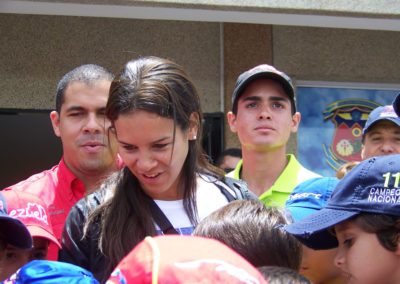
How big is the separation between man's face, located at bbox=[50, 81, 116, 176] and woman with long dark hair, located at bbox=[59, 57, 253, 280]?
584mm

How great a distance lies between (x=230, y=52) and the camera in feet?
18.9

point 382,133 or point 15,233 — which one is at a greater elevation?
point 382,133

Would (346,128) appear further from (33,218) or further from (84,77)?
(33,218)

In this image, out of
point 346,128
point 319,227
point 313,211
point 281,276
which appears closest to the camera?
point 281,276

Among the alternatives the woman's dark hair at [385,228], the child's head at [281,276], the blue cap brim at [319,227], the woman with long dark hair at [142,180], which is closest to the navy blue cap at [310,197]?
the woman with long dark hair at [142,180]

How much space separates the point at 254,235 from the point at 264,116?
1.28 m

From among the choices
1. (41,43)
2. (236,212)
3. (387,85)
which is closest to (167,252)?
(236,212)

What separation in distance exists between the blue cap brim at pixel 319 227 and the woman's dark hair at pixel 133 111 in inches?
18.0

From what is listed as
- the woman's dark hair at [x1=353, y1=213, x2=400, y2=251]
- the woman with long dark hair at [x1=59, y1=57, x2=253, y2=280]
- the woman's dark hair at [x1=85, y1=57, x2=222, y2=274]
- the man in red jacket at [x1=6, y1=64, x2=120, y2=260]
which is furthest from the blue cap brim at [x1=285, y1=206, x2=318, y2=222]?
the man in red jacket at [x1=6, y1=64, x2=120, y2=260]

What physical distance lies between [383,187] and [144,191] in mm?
861

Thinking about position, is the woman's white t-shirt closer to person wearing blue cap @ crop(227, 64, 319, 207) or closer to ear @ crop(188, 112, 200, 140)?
ear @ crop(188, 112, 200, 140)

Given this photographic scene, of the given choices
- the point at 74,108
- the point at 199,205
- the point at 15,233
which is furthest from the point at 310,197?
the point at 74,108

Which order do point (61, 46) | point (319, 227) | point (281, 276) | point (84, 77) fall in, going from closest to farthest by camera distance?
point (281, 276) < point (319, 227) < point (84, 77) < point (61, 46)

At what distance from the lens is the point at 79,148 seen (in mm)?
2889
